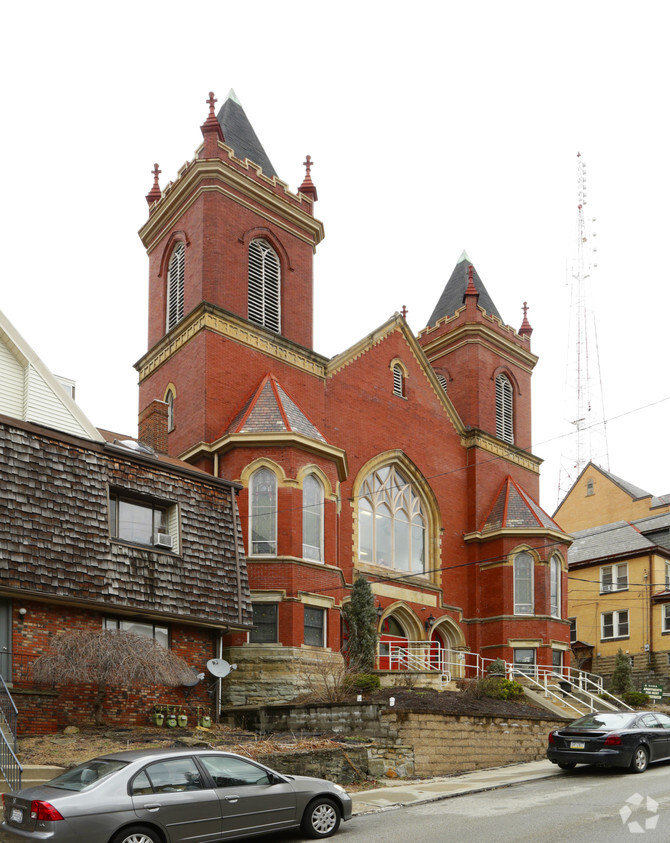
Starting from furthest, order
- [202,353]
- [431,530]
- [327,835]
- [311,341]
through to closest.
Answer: [431,530] < [311,341] < [202,353] < [327,835]

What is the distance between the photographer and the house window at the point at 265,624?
25594 mm

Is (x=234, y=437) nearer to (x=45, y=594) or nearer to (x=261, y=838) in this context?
(x=45, y=594)

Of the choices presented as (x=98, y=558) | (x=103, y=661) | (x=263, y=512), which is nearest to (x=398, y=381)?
(x=263, y=512)

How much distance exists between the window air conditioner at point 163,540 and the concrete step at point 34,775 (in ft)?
24.5

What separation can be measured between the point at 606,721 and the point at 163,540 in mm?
10280

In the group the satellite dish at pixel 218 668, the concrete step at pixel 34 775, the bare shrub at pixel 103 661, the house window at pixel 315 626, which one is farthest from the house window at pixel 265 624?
the concrete step at pixel 34 775

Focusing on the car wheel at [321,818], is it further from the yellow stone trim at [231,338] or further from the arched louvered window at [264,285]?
the arched louvered window at [264,285]

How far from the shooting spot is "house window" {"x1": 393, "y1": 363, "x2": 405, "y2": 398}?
34.5 metres

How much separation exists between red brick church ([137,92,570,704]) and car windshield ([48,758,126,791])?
12954mm

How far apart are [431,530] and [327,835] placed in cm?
2196

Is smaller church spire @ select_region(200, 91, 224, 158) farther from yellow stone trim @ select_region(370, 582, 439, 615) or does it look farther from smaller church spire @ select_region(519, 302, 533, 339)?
smaller church spire @ select_region(519, 302, 533, 339)

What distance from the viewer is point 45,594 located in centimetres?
1862

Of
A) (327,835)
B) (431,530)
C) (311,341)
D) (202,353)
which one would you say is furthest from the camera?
(431,530)

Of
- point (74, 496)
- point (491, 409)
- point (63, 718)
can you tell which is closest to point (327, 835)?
point (63, 718)
